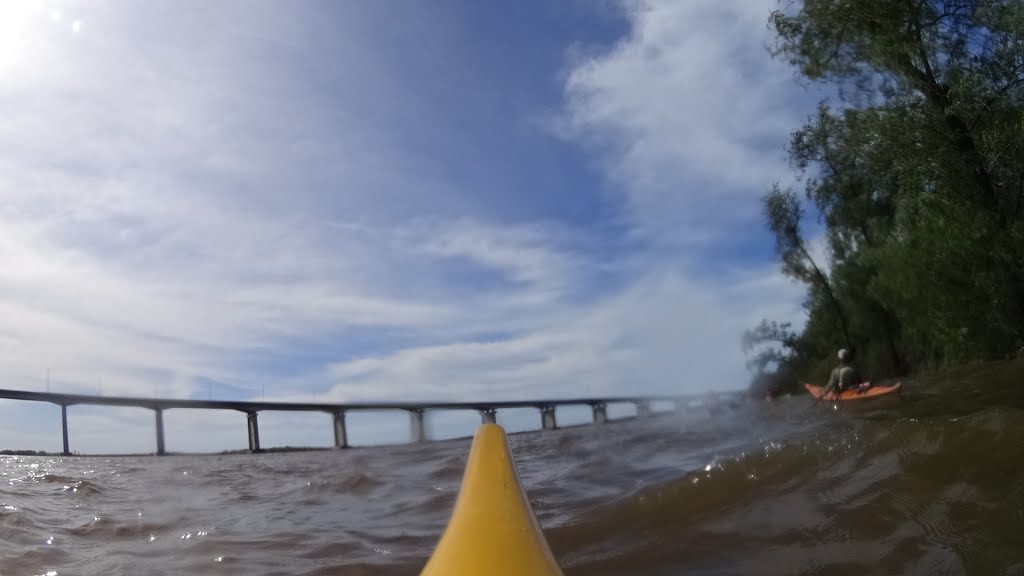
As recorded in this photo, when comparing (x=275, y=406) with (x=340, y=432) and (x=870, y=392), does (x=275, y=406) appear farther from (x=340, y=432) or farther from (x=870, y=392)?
(x=870, y=392)

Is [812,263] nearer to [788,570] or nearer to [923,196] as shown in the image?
[923,196]

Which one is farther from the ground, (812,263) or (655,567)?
(812,263)

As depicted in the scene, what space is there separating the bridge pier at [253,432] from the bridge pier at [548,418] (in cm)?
1267

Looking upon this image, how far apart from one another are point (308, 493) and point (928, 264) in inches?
636

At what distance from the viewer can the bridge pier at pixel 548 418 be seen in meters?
33.6

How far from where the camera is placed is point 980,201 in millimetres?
13070

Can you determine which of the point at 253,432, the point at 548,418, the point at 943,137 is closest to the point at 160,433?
the point at 253,432

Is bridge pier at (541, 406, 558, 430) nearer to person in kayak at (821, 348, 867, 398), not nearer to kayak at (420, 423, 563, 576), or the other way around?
person in kayak at (821, 348, 867, 398)

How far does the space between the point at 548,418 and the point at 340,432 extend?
1075cm

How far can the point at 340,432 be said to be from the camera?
28547 millimetres

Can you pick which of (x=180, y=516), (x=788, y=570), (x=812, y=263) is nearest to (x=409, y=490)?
(x=180, y=516)

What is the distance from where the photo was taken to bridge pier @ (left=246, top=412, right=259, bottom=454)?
28456mm

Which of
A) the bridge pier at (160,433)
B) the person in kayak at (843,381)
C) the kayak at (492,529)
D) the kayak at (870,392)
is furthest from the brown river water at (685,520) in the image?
the bridge pier at (160,433)

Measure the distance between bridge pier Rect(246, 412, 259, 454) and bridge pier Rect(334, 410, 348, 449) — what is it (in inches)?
122
